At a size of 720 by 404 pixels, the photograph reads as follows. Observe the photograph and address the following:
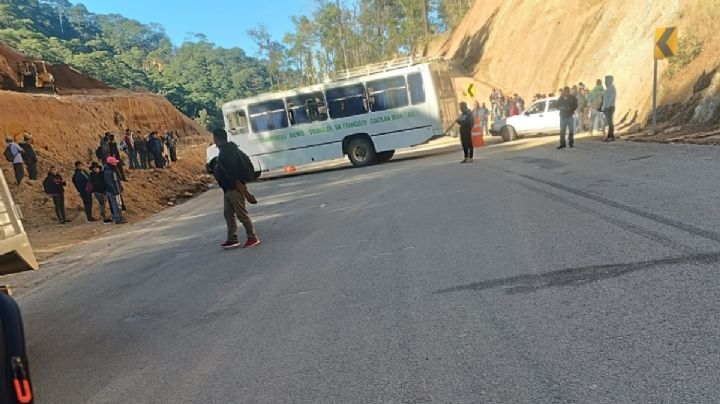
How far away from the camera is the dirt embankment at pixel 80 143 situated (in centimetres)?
1587

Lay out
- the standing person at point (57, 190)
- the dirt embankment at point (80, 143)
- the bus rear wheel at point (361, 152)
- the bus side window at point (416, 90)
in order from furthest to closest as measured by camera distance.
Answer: the bus rear wheel at point (361, 152) < the bus side window at point (416, 90) < the dirt embankment at point (80, 143) < the standing person at point (57, 190)

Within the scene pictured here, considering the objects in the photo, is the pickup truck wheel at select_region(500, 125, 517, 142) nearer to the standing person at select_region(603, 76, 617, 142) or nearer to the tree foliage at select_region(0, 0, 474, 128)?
the standing person at select_region(603, 76, 617, 142)

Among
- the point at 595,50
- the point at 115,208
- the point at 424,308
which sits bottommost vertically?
the point at 424,308

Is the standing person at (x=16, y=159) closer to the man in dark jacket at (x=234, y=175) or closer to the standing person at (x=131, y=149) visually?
the standing person at (x=131, y=149)

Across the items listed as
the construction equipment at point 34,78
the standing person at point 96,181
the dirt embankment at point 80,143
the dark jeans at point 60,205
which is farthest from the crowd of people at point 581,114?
the construction equipment at point 34,78

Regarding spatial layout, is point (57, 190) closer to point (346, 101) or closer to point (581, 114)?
point (346, 101)

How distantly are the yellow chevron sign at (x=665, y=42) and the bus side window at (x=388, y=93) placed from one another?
797 centimetres

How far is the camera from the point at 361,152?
20156 millimetres

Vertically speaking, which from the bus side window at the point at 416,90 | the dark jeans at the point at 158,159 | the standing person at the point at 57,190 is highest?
the bus side window at the point at 416,90

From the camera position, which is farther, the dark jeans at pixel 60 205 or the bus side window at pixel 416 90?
the bus side window at pixel 416 90

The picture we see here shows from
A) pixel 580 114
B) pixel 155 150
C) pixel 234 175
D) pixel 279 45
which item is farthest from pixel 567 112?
pixel 279 45

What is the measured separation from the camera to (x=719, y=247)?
480 cm

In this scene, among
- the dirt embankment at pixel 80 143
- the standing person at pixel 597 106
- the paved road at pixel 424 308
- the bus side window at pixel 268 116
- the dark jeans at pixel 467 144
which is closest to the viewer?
the paved road at pixel 424 308

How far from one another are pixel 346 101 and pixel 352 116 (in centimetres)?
59
